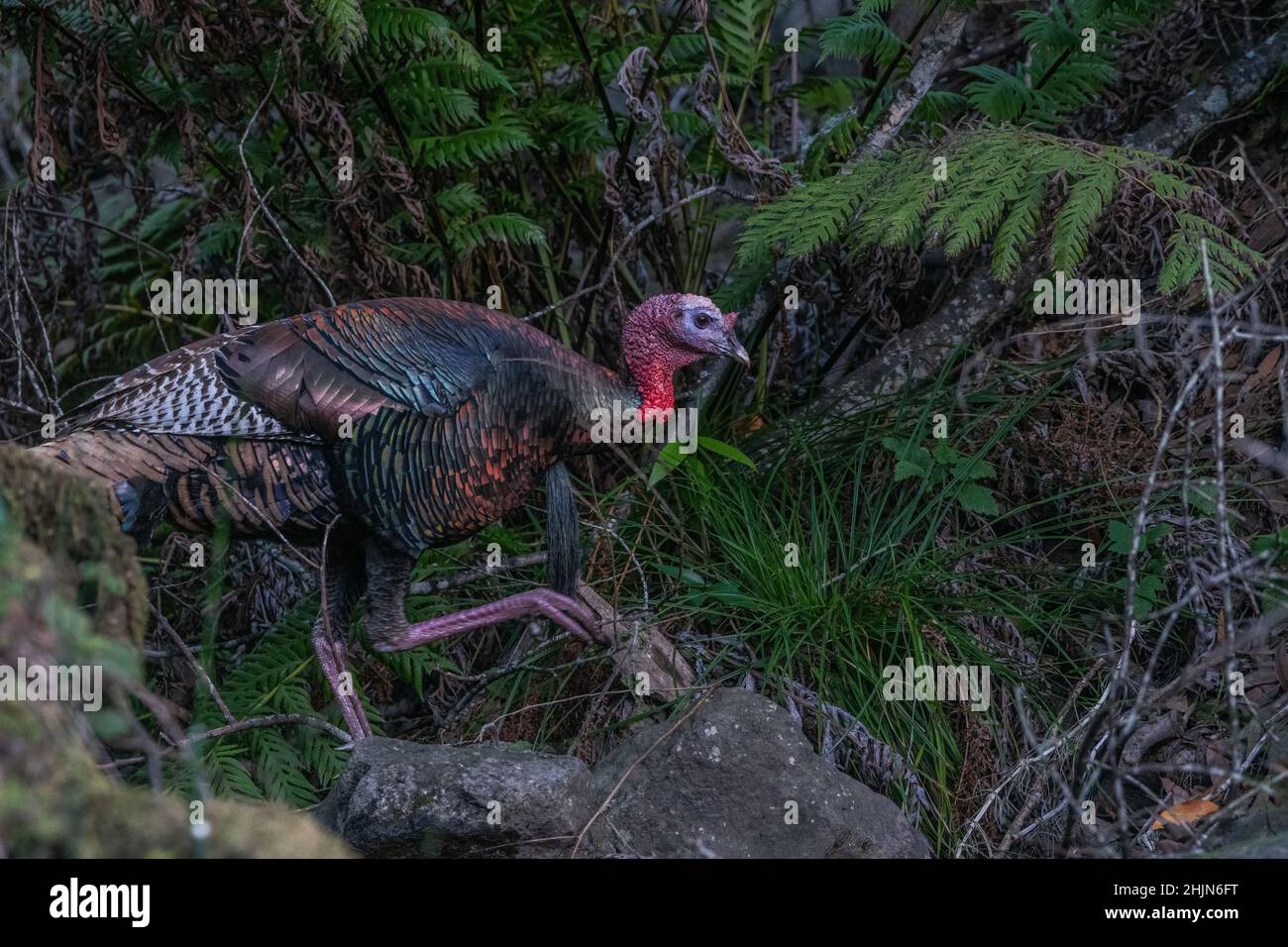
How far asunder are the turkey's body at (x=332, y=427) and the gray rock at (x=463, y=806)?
36.6 inches

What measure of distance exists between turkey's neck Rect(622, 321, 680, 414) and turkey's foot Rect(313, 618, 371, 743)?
4.27 feet

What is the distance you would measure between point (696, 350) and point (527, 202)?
1402 millimetres

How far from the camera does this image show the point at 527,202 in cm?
559

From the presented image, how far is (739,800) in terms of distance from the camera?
3662 mm

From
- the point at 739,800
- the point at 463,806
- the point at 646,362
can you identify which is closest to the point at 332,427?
the point at 646,362

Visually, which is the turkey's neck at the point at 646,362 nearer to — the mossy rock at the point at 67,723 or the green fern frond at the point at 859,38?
the green fern frond at the point at 859,38

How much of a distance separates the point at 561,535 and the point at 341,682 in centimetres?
85

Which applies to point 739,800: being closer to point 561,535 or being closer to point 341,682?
point 561,535

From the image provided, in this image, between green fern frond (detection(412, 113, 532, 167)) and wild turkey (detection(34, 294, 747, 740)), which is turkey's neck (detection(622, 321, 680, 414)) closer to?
wild turkey (detection(34, 294, 747, 740))

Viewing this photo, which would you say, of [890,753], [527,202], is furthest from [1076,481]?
[527,202]

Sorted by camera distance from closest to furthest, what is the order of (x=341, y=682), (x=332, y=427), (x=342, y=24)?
(x=332, y=427) < (x=342, y=24) < (x=341, y=682)

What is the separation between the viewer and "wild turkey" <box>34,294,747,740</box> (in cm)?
399

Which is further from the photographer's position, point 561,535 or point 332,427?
point 561,535
